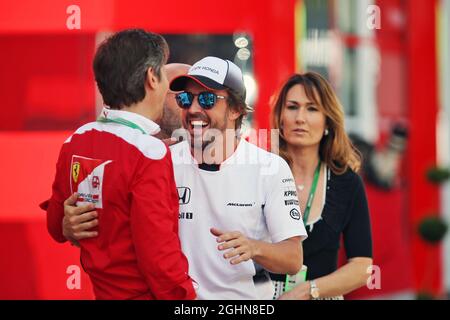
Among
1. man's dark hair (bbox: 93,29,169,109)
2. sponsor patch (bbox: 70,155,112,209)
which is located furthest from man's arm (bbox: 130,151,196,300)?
man's dark hair (bbox: 93,29,169,109)

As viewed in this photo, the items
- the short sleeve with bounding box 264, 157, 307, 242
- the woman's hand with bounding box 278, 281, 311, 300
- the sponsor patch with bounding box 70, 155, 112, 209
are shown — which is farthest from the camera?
the woman's hand with bounding box 278, 281, 311, 300

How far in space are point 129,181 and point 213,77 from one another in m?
0.47

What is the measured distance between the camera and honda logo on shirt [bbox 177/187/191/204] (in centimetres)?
238

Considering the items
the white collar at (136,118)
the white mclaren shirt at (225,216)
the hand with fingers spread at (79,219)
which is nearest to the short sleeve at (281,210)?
the white mclaren shirt at (225,216)

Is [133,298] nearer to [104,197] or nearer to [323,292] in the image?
[104,197]

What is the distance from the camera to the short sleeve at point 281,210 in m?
2.37

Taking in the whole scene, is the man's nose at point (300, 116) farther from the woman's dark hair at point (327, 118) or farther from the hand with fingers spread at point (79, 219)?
the hand with fingers spread at point (79, 219)

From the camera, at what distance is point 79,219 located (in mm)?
2205

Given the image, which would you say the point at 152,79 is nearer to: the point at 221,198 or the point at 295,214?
the point at 221,198

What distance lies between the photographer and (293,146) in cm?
271

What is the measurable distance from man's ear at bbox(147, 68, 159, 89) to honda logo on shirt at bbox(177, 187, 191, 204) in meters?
0.31

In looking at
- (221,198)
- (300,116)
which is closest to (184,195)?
(221,198)

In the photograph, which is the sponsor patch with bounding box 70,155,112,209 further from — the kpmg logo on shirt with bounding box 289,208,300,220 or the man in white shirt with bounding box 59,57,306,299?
the kpmg logo on shirt with bounding box 289,208,300,220

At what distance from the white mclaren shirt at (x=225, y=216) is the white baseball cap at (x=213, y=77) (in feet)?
0.72
